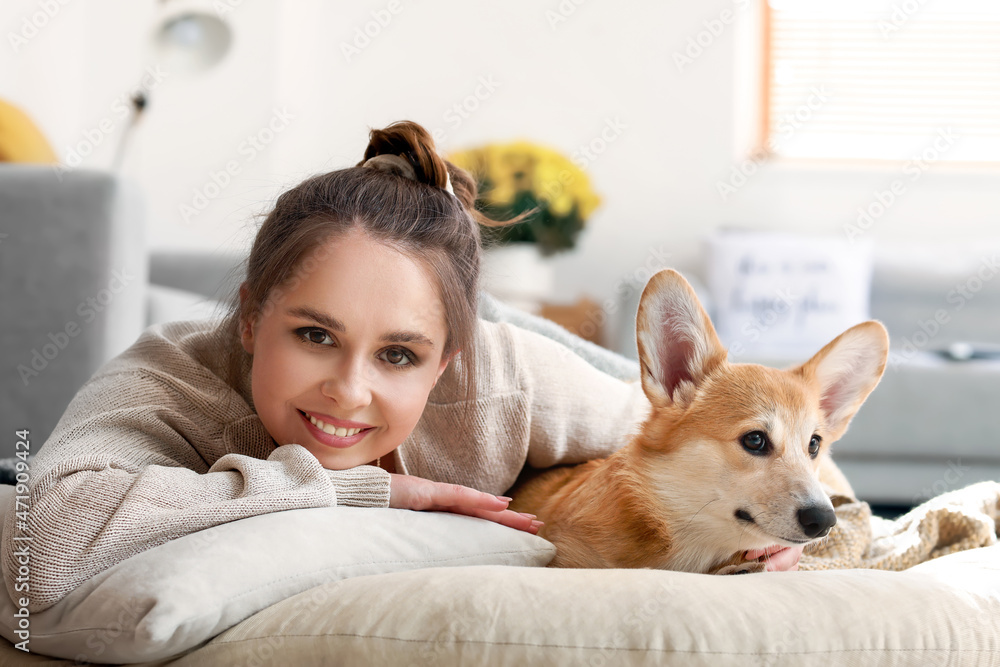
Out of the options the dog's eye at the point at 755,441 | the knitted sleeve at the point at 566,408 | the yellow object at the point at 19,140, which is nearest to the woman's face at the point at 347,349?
the knitted sleeve at the point at 566,408

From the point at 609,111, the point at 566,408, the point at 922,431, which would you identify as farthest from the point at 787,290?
the point at 566,408

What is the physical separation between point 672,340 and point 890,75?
4.02 m

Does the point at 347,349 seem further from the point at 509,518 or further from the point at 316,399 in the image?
the point at 509,518

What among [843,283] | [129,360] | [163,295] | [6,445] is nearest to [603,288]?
[843,283]

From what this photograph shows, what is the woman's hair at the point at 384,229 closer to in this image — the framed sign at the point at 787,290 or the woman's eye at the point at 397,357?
the woman's eye at the point at 397,357

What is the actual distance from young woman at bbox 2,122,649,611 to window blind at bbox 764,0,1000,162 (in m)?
3.77

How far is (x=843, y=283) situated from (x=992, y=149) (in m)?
1.52

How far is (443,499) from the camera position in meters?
1.07

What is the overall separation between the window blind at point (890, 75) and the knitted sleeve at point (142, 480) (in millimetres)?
4137

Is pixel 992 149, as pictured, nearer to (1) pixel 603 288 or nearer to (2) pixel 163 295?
(1) pixel 603 288

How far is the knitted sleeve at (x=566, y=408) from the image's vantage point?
1327 mm

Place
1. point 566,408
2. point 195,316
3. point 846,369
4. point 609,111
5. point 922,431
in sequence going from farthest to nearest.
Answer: point 609,111 → point 922,431 → point 195,316 → point 566,408 → point 846,369

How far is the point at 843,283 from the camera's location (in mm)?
3709

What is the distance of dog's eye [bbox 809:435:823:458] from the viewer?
104cm
